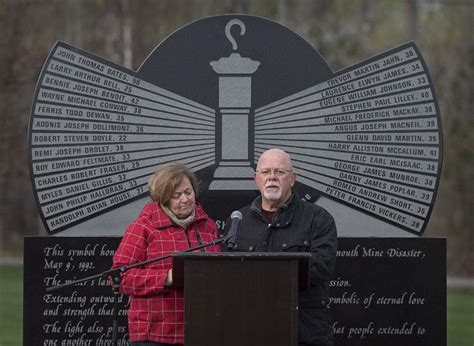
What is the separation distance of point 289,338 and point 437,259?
2290mm

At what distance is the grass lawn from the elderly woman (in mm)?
6917

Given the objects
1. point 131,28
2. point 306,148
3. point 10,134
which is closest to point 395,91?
point 306,148

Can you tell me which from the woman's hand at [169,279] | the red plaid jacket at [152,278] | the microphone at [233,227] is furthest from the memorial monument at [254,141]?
the microphone at [233,227]

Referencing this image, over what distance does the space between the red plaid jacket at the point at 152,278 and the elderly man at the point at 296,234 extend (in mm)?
354

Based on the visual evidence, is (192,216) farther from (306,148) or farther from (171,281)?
(306,148)

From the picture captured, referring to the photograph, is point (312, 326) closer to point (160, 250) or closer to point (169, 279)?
point (169, 279)

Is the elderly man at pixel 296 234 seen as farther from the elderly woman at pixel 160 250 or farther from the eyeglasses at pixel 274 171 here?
the elderly woman at pixel 160 250

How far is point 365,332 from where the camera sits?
26.8 feet

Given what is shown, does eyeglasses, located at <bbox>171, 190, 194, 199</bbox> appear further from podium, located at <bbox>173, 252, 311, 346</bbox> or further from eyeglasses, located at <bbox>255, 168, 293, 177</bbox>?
podium, located at <bbox>173, 252, 311, 346</bbox>

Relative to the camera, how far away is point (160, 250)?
658 centimetres

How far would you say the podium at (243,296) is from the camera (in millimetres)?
6141

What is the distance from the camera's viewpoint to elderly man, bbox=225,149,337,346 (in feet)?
21.2

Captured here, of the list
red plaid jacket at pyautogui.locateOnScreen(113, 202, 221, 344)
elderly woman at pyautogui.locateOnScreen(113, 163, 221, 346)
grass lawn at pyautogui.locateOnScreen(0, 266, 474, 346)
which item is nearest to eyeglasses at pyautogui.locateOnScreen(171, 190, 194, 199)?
elderly woman at pyautogui.locateOnScreen(113, 163, 221, 346)

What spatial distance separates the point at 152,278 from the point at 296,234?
2.56ft
